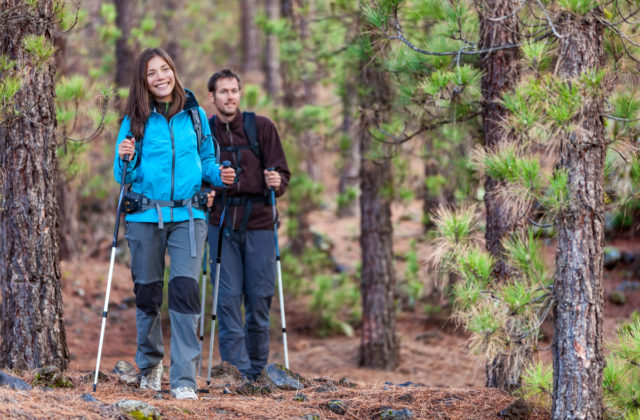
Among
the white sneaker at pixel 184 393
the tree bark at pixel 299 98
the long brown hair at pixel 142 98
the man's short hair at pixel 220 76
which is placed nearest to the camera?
the white sneaker at pixel 184 393

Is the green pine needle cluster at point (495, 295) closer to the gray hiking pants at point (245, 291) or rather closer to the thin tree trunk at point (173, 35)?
the gray hiking pants at point (245, 291)

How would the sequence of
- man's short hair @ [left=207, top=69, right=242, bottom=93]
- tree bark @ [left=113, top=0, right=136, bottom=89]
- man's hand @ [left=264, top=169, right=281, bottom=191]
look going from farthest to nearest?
tree bark @ [left=113, top=0, right=136, bottom=89] → man's short hair @ [left=207, top=69, right=242, bottom=93] → man's hand @ [left=264, top=169, right=281, bottom=191]

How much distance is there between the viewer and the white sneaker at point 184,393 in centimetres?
415

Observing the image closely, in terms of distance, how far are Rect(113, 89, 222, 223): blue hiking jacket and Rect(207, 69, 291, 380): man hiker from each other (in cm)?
92

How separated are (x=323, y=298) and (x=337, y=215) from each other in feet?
20.0

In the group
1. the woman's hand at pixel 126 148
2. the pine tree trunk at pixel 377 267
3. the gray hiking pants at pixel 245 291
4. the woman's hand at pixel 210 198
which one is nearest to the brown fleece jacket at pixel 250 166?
the gray hiking pants at pixel 245 291

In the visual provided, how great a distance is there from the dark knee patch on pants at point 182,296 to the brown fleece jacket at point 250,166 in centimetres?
106

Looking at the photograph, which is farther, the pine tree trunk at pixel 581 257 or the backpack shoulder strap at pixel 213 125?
the backpack shoulder strap at pixel 213 125

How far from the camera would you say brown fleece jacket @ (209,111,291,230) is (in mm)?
5293

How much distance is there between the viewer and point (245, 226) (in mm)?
5273

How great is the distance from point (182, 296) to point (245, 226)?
3.80 feet

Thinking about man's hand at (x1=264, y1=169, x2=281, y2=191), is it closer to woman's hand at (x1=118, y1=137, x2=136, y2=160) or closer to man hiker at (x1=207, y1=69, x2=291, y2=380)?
man hiker at (x1=207, y1=69, x2=291, y2=380)

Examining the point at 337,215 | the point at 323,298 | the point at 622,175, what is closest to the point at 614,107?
the point at 622,175

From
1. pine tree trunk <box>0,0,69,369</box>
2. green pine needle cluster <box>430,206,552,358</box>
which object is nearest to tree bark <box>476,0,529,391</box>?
green pine needle cluster <box>430,206,552,358</box>
